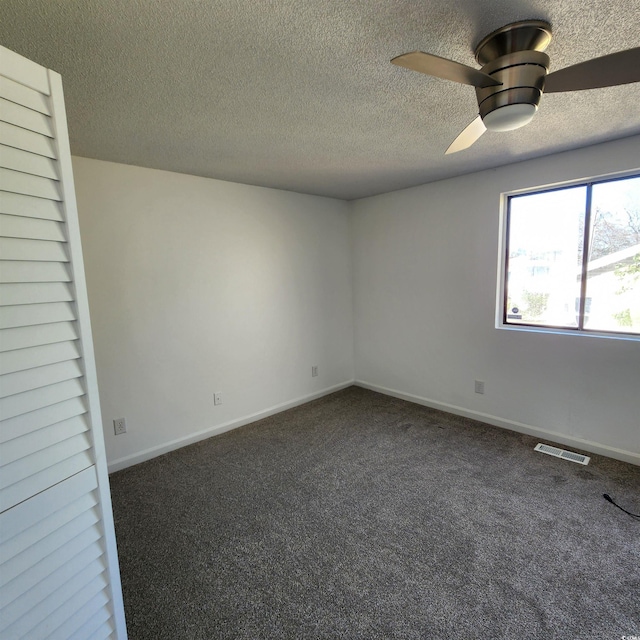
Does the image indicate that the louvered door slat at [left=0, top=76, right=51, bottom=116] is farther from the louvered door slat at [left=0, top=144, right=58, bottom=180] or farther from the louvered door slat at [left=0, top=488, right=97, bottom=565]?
the louvered door slat at [left=0, top=488, right=97, bottom=565]

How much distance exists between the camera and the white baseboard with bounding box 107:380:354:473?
2.77 metres

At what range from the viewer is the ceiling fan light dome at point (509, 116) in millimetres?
1326

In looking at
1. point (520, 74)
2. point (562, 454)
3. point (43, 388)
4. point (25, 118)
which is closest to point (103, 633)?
point (43, 388)

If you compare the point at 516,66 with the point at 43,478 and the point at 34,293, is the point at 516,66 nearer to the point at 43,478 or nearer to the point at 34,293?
the point at 34,293

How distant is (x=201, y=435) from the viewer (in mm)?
3191

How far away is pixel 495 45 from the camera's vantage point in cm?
A: 133

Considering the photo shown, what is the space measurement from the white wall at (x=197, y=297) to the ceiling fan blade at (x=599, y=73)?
103 inches

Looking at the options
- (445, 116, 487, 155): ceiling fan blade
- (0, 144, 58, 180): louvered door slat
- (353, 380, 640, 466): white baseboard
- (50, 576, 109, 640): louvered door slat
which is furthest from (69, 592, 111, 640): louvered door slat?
(353, 380, 640, 466): white baseboard

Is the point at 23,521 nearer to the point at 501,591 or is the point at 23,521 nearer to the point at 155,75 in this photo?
the point at 155,75

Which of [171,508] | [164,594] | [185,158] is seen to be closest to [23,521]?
[164,594]

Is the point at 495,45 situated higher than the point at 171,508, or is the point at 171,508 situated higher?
the point at 495,45

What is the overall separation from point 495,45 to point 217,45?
1.06 m

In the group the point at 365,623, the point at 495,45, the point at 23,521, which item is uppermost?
the point at 495,45

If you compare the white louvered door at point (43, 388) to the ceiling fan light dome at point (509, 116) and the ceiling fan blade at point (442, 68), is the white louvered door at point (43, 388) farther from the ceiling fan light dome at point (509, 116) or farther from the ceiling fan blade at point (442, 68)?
the ceiling fan light dome at point (509, 116)
